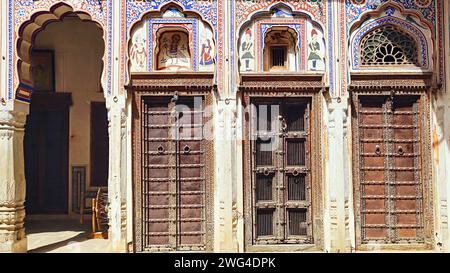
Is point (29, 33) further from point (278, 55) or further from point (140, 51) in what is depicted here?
point (278, 55)

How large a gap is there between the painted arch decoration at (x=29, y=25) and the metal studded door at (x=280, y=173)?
2860 mm

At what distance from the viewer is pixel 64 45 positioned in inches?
439

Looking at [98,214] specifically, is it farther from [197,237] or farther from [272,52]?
[272,52]

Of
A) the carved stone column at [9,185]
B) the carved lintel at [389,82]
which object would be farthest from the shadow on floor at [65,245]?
the carved lintel at [389,82]

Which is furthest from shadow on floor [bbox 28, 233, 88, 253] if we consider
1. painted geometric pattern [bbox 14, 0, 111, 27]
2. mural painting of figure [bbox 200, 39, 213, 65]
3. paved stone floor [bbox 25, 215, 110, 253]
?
mural painting of figure [bbox 200, 39, 213, 65]

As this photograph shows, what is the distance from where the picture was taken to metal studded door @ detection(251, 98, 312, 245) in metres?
7.84

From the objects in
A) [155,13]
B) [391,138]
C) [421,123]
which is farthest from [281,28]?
[421,123]

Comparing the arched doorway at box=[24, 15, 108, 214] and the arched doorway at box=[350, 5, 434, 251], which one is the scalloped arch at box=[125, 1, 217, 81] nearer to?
the arched doorway at box=[350, 5, 434, 251]

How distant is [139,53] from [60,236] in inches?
165

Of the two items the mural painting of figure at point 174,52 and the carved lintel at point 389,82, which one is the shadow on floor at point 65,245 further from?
the carved lintel at point 389,82

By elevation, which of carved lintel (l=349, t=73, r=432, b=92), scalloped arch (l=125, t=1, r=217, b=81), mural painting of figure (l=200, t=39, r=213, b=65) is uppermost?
scalloped arch (l=125, t=1, r=217, b=81)

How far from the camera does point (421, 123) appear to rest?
7.86m

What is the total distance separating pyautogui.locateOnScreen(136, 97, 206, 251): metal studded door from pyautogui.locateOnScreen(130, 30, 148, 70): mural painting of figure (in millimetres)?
621

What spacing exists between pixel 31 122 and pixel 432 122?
936cm
